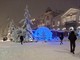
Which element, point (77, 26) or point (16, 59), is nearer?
point (16, 59)

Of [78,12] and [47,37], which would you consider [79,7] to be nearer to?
[78,12]

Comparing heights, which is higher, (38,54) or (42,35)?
(42,35)

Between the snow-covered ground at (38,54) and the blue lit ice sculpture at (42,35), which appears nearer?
the snow-covered ground at (38,54)

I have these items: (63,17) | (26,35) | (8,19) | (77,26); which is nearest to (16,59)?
(26,35)

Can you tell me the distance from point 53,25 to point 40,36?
878 inches

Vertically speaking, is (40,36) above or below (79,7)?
below

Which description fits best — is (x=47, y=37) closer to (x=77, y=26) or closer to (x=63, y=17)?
(x=77, y=26)

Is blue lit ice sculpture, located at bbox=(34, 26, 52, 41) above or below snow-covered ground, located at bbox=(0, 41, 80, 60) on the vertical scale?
above

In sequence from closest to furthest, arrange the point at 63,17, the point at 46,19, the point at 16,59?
the point at 16,59
the point at 63,17
the point at 46,19

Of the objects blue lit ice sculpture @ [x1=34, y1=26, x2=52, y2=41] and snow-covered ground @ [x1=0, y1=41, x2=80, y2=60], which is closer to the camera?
snow-covered ground @ [x1=0, y1=41, x2=80, y2=60]

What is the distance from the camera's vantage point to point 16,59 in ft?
44.4

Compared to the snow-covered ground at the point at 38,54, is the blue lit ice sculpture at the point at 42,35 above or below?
above

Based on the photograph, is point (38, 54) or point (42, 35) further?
point (42, 35)

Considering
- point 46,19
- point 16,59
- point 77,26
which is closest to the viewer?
point 16,59
